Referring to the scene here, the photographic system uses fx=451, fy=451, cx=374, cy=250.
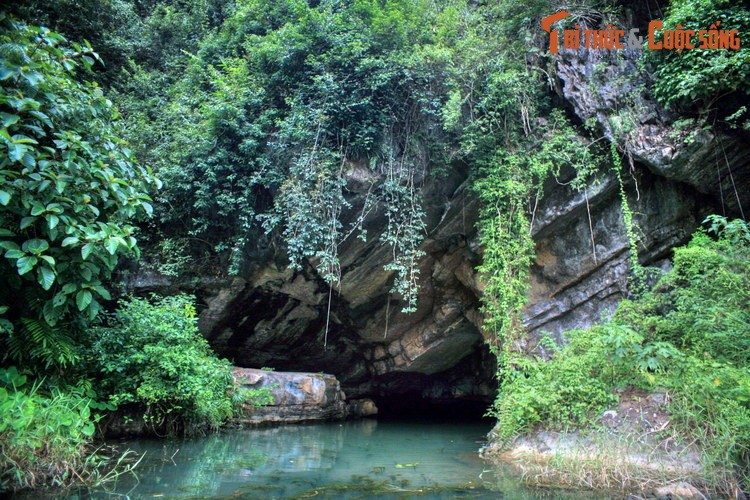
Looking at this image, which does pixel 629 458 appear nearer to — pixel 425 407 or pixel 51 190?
pixel 51 190

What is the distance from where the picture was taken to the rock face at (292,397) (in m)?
8.39

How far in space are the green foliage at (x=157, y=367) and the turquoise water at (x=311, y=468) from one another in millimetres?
432

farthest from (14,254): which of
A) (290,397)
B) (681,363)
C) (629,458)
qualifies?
(681,363)

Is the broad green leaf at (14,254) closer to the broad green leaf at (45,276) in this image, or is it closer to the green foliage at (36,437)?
the broad green leaf at (45,276)

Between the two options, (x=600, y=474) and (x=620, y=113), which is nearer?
(x=600, y=474)

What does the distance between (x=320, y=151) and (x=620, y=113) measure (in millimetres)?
4908

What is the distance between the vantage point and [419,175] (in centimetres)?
822

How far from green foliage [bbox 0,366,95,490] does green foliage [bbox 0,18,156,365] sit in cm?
45

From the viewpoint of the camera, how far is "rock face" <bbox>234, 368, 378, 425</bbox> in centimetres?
839

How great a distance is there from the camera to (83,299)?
4301 millimetres

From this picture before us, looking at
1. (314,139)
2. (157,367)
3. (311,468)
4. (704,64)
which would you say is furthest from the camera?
(314,139)

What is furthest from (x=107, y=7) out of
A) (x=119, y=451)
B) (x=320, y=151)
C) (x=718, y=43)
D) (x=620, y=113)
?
(x=718, y=43)

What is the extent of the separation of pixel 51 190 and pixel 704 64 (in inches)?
326

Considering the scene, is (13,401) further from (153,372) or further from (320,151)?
(320,151)
